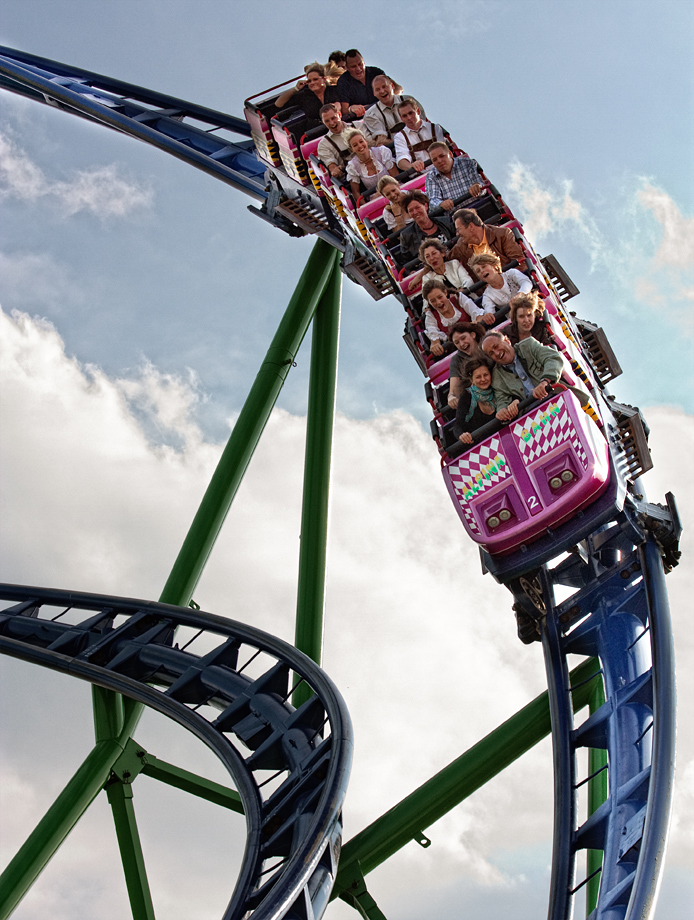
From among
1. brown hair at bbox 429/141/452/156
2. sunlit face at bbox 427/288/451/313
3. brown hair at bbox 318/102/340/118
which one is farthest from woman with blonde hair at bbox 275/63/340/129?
sunlit face at bbox 427/288/451/313

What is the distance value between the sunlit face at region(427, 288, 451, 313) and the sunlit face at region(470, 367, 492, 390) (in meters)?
0.69

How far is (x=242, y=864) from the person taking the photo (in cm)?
450

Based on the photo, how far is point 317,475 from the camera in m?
7.66

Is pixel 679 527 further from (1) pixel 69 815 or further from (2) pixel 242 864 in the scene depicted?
(1) pixel 69 815

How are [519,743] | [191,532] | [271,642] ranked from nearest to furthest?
[519,743]
[271,642]
[191,532]

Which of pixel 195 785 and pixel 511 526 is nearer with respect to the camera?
pixel 511 526

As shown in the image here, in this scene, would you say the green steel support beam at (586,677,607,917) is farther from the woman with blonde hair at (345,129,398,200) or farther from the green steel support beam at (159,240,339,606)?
the woman with blonde hair at (345,129,398,200)

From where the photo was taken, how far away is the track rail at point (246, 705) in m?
4.25

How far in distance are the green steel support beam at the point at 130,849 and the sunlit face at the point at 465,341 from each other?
3.18 m

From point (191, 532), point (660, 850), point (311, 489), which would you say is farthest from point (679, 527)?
point (191, 532)

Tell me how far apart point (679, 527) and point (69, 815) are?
3598mm

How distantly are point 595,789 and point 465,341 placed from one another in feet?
8.61

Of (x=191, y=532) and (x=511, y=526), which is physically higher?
(x=191, y=532)

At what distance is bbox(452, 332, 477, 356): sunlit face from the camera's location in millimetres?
5988
